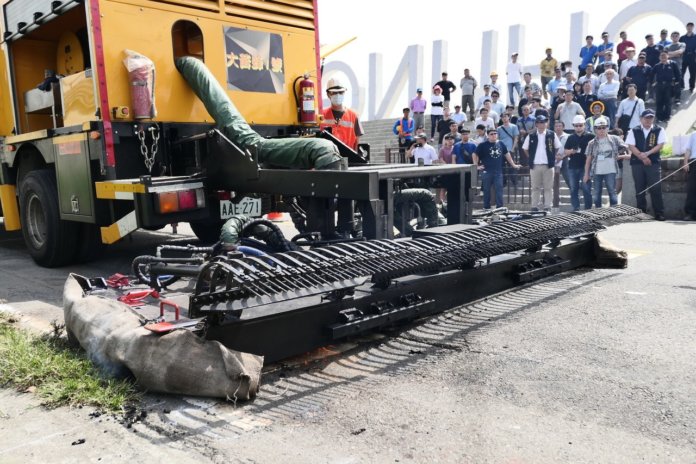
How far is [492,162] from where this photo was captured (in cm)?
1169

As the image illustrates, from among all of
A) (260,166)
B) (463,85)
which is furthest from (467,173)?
(463,85)

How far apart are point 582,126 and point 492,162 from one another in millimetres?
1675

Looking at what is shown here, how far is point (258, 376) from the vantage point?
3023 mm

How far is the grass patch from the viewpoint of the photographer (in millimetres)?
2990

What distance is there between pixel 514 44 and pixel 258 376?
753 inches

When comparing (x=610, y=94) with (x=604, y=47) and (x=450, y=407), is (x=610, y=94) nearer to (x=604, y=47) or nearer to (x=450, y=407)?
(x=604, y=47)

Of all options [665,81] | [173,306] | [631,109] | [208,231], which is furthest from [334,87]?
[665,81]

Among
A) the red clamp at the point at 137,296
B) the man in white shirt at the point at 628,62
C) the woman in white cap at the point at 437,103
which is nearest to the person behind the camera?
the red clamp at the point at 137,296

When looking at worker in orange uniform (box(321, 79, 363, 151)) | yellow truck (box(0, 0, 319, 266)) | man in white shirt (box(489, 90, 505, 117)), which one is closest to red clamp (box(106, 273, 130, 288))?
yellow truck (box(0, 0, 319, 266))

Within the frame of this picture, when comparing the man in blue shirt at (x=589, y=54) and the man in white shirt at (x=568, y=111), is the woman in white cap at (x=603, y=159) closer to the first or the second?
the man in white shirt at (x=568, y=111)

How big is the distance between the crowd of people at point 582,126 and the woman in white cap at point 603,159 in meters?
0.02

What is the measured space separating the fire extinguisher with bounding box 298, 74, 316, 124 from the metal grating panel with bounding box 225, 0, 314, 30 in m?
0.62

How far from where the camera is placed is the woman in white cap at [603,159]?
10461 mm

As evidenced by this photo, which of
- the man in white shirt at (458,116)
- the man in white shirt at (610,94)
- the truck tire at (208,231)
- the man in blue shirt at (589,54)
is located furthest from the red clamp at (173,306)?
the man in blue shirt at (589,54)
